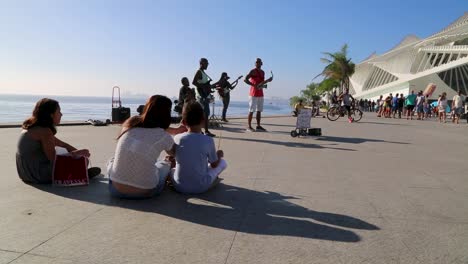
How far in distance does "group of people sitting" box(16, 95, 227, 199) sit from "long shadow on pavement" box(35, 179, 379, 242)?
0.15 meters

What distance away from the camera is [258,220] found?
3.47 metres

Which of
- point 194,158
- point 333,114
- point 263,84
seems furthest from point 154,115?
point 333,114

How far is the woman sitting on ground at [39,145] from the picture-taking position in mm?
4297

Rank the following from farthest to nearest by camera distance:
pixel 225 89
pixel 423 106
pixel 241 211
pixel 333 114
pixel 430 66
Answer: pixel 430 66
pixel 423 106
pixel 333 114
pixel 225 89
pixel 241 211

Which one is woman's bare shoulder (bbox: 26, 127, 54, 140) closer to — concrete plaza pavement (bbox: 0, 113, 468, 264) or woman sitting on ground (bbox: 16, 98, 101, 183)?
woman sitting on ground (bbox: 16, 98, 101, 183)

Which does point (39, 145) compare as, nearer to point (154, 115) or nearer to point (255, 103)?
point (154, 115)

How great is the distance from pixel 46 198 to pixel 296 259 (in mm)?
2706

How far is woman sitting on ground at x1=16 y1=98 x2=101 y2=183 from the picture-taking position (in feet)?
14.1

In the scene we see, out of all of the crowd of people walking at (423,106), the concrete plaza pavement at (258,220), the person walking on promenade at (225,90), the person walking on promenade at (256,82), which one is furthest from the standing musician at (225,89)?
the crowd of people walking at (423,106)

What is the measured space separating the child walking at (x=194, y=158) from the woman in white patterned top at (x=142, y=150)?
0.18 meters

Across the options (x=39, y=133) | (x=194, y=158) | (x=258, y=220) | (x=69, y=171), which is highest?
(x=39, y=133)

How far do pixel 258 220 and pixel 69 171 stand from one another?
239 centimetres

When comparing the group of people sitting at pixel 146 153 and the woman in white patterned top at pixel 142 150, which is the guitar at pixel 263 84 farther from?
the woman in white patterned top at pixel 142 150

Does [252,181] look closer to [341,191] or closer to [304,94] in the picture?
[341,191]
